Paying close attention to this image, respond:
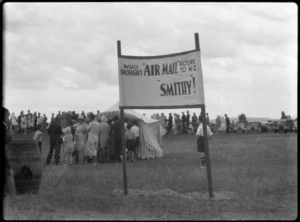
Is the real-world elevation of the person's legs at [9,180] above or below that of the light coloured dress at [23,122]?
below

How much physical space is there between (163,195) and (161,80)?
7.24ft

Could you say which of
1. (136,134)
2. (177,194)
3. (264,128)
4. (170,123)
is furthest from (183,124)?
(177,194)

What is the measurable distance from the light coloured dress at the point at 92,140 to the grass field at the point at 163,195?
210cm

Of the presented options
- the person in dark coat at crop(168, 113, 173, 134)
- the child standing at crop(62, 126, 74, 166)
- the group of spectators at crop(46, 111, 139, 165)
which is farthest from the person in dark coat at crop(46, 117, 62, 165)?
the person in dark coat at crop(168, 113, 173, 134)

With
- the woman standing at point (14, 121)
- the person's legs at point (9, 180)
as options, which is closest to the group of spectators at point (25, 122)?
the woman standing at point (14, 121)

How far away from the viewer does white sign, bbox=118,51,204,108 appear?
9.43 metres

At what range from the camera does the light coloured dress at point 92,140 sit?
17.1 meters

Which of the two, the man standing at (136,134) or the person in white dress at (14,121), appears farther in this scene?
the person in white dress at (14,121)

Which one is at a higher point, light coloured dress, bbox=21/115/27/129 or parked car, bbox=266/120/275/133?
light coloured dress, bbox=21/115/27/129

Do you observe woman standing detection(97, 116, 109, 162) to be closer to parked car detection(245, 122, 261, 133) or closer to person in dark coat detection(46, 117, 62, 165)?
person in dark coat detection(46, 117, 62, 165)

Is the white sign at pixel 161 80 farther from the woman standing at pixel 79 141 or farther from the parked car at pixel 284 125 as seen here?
the parked car at pixel 284 125

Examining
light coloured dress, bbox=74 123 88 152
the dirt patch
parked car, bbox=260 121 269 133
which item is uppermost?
parked car, bbox=260 121 269 133

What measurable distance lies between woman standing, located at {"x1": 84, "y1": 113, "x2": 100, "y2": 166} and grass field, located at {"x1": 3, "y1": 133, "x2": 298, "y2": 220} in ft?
6.88

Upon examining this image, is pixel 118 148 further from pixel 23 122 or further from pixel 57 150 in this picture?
pixel 23 122
